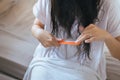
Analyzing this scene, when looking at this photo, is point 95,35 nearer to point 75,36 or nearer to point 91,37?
point 91,37

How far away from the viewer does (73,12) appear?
0.89 meters

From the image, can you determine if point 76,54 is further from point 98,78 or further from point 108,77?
point 108,77

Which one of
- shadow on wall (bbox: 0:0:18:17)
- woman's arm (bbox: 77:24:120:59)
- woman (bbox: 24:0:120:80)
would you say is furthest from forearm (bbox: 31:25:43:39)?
shadow on wall (bbox: 0:0:18:17)

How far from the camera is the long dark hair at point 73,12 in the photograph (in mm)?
872

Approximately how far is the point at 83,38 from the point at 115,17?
17 cm

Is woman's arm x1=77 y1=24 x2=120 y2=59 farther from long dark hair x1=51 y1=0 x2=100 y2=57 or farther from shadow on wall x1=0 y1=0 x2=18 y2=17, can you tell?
shadow on wall x1=0 y1=0 x2=18 y2=17

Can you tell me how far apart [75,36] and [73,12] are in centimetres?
12

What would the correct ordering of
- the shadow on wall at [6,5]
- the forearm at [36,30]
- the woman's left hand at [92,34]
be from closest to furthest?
the woman's left hand at [92,34] < the forearm at [36,30] < the shadow on wall at [6,5]

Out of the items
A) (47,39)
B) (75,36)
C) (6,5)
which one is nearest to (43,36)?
(47,39)

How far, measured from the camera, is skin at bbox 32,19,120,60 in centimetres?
86

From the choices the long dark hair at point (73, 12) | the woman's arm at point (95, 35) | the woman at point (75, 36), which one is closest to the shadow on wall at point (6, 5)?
the woman at point (75, 36)

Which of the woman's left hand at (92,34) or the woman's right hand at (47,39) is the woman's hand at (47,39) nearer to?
the woman's right hand at (47,39)

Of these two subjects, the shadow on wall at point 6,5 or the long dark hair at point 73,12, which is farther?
the shadow on wall at point 6,5

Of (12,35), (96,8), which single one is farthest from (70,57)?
(12,35)
